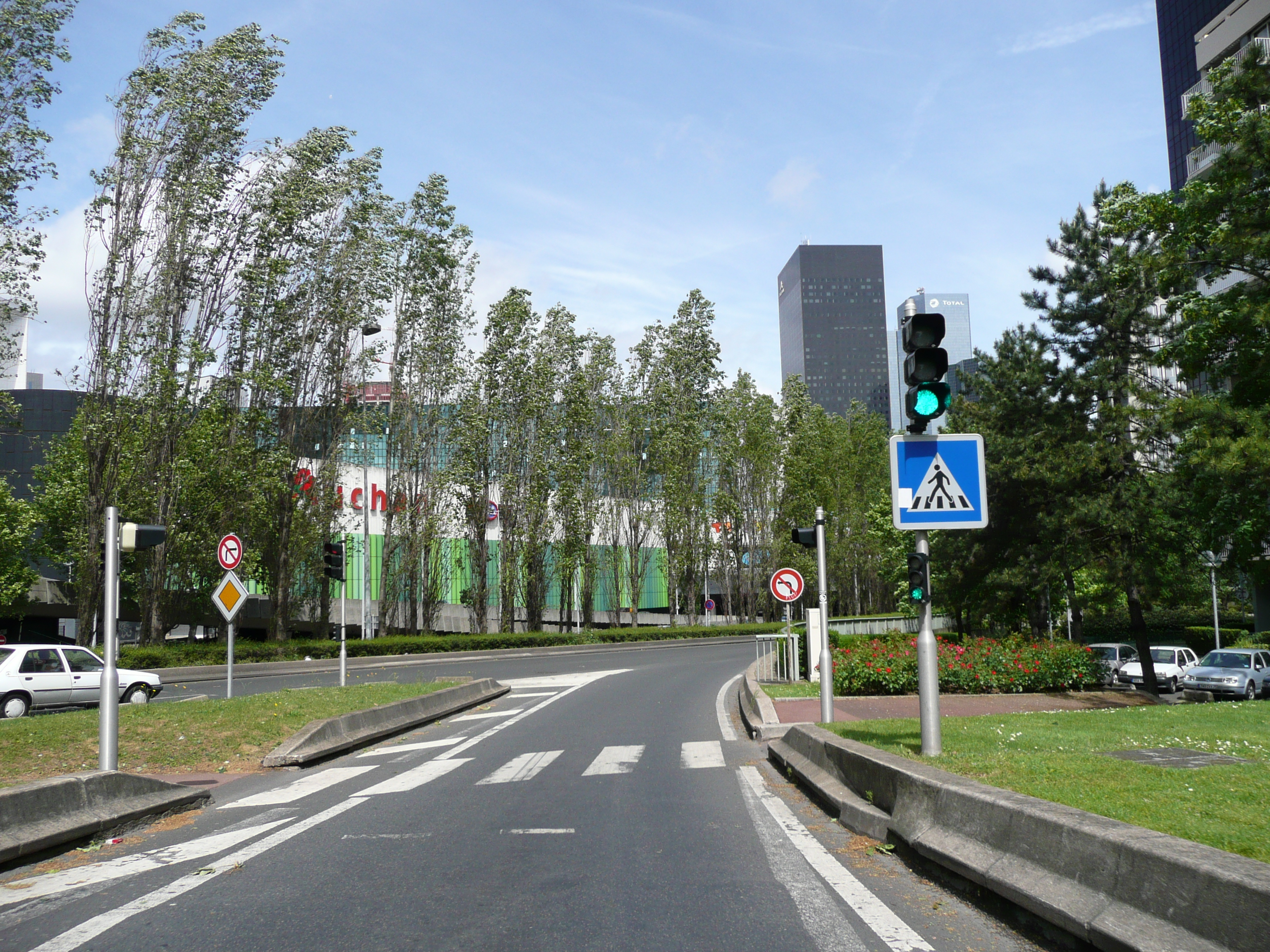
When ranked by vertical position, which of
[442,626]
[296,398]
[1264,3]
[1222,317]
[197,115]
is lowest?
[442,626]

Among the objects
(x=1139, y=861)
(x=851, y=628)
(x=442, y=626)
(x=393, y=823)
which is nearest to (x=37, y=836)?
(x=393, y=823)

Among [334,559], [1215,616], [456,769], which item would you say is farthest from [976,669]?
[1215,616]

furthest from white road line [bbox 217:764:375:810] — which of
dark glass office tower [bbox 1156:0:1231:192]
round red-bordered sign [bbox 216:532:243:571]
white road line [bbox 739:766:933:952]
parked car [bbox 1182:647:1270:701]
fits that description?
dark glass office tower [bbox 1156:0:1231:192]

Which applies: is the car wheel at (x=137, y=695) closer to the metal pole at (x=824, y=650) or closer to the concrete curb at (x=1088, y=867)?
the metal pole at (x=824, y=650)

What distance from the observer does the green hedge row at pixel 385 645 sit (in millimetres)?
35906

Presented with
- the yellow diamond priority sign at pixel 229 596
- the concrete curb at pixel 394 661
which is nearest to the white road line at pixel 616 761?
the yellow diamond priority sign at pixel 229 596

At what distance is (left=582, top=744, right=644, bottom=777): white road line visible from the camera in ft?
40.0

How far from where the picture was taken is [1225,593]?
69688 mm

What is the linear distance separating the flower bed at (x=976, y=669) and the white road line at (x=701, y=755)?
28.3 ft

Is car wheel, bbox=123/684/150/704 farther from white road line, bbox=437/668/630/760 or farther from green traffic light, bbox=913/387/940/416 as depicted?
green traffic light, bbox=913/387/940/416

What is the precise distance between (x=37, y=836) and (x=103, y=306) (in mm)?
35527

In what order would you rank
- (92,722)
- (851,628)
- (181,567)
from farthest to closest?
(851,628) → (181,567) → (92,722)

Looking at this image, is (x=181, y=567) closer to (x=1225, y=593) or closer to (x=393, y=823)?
(x=393, y=823)

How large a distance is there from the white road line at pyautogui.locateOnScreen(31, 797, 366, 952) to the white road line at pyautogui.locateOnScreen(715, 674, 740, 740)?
28.3 ft
